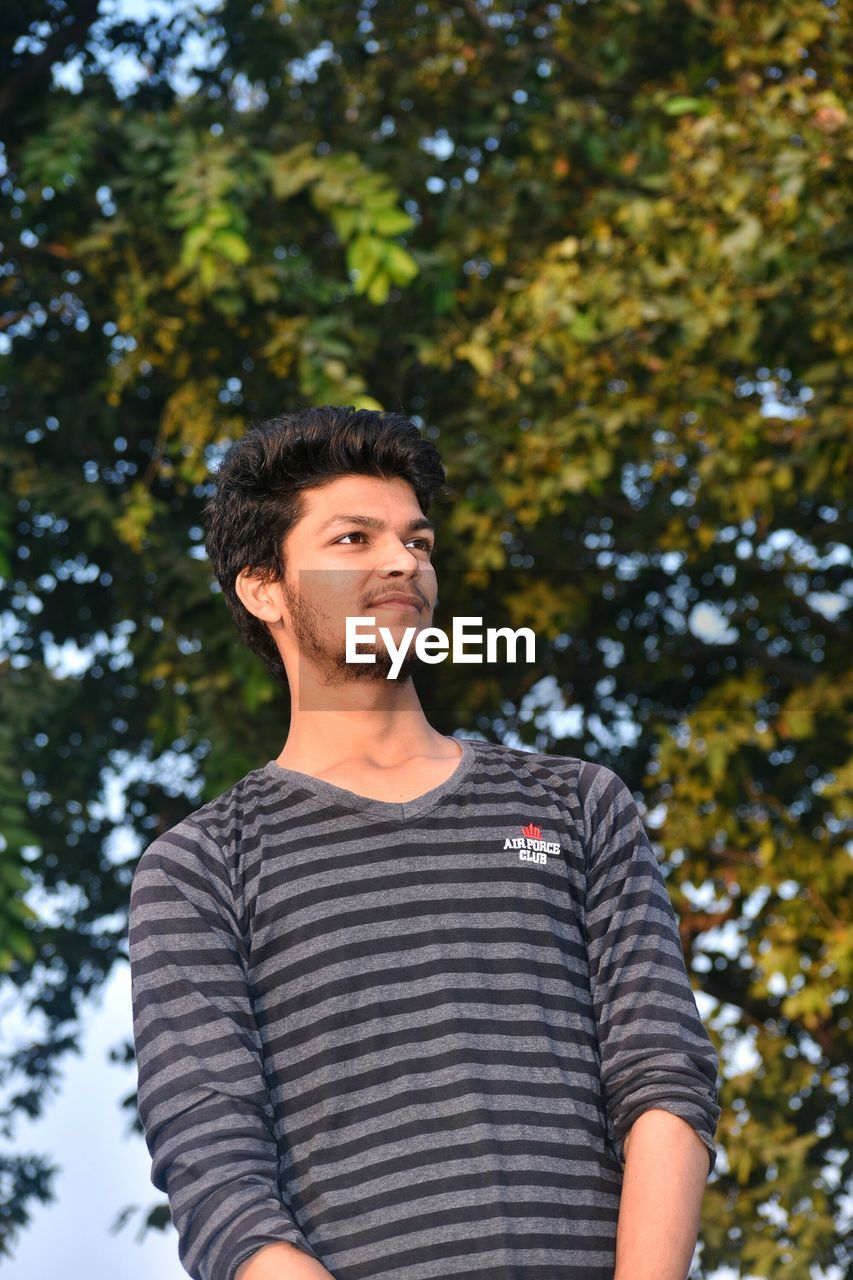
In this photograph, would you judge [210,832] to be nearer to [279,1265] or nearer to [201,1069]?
[201,1069]

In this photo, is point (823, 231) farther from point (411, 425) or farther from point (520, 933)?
point (520, 933)

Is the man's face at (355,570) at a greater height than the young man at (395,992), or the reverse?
the man's face at (355,570)

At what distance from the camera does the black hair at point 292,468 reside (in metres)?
1.72

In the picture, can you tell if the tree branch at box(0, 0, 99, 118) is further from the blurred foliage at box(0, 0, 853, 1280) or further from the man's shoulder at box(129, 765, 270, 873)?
the man's shoulder at box(129, 765, 270, 873)

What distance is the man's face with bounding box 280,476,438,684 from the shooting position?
1646mm

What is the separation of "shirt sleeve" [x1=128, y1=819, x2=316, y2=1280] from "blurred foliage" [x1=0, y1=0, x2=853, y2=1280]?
8.53 ft

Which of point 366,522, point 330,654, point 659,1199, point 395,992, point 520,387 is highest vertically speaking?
point 366,522

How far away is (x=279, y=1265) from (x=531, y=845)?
0.45 metres

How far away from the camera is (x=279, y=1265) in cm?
136

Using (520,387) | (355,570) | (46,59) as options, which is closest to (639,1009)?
(355,570)

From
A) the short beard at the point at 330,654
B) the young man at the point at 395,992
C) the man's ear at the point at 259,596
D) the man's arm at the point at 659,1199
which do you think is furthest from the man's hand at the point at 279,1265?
the man's ear at the point at 259,596

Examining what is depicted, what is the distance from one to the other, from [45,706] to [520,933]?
3837mm

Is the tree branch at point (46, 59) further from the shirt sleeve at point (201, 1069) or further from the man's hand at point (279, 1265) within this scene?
the man's hand at point (279, 1265)

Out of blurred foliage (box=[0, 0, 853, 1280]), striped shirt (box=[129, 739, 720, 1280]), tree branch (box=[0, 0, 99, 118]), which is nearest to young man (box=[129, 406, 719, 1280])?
striped shirt (box=[129, 739, 720, 1280])
